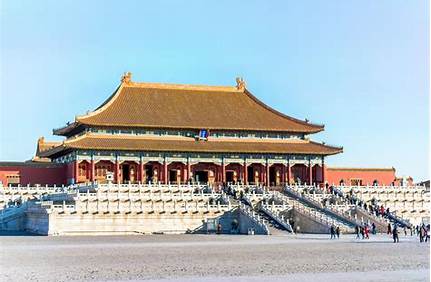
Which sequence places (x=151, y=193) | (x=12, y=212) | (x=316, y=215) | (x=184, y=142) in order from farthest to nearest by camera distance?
(x=184, y=142) < (x=151, y=193) < (x=12, y=212) < (x=316, y=215)

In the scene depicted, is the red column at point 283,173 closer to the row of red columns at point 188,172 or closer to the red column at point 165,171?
the row of red columns at point 188,172

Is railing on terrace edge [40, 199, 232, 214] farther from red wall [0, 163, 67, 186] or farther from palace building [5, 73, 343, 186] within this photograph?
red wall [0, 163, 67, 186]

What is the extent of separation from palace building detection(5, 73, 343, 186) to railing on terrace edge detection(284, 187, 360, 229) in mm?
11078

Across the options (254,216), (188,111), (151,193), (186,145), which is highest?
(188,111)

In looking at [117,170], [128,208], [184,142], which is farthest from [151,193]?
[184,142]

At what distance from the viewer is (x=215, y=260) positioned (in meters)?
28.6

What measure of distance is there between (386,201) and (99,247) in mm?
33490

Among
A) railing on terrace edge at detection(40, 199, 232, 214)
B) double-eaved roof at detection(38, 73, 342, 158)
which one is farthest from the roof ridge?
railing on terrace edge at detection(40, 199, 232, 214)

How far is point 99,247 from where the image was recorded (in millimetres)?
35969

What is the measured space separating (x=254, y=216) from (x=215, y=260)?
→ 873 inches

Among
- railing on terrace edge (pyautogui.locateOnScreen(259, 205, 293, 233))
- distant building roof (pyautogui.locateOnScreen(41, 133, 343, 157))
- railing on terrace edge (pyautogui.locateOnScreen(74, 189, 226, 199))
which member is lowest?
railing on terrace edge (pyautogui.locateOnScreen(259, 205, 293, 233))

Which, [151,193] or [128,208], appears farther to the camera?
[151,193]

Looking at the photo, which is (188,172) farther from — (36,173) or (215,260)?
(215,260)

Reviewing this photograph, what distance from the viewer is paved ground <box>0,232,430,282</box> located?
926 inches
